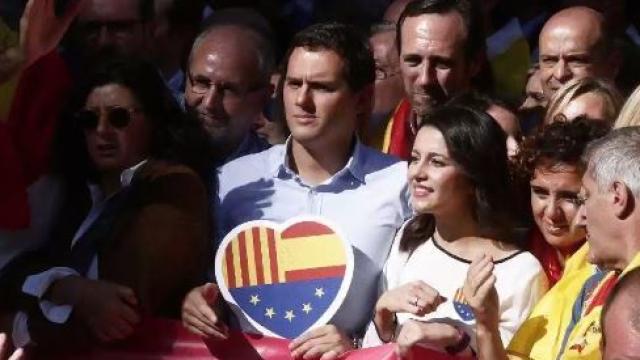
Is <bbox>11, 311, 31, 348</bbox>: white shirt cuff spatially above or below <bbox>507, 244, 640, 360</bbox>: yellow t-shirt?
Result: below

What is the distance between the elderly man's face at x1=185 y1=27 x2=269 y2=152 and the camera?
555 cm

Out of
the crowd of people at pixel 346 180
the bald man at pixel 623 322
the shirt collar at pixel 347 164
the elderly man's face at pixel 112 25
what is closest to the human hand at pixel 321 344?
the crowd of people at pixel 346 180

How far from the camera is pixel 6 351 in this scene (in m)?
4.70

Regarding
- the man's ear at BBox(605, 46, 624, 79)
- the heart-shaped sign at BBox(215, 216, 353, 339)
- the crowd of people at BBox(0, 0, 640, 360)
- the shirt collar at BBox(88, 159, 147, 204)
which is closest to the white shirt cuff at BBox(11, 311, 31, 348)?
the crowd of people at BBox(0, 0, 640, 360)

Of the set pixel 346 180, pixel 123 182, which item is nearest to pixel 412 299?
pixel 346 180

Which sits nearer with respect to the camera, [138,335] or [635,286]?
[635,286]

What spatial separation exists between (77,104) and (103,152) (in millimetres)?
191

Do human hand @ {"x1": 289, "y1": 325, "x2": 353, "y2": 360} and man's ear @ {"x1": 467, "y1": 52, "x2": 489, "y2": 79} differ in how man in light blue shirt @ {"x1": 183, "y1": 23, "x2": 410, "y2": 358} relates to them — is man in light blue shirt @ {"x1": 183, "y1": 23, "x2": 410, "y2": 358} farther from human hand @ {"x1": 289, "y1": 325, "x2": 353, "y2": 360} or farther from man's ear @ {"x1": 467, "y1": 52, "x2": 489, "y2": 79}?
man's ear @ {"x1": 467, "y1": 52, "x2": 489, "y2": 79}

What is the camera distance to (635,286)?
3.28 metres

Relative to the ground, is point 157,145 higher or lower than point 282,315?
higher

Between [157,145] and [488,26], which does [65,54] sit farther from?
[488,26]

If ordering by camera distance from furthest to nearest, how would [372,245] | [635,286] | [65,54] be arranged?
[65,54]
[372,245]
[635,286]

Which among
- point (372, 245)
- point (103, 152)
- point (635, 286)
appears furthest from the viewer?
point (103, 152)

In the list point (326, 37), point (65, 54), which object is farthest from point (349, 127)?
point (65, 54)
